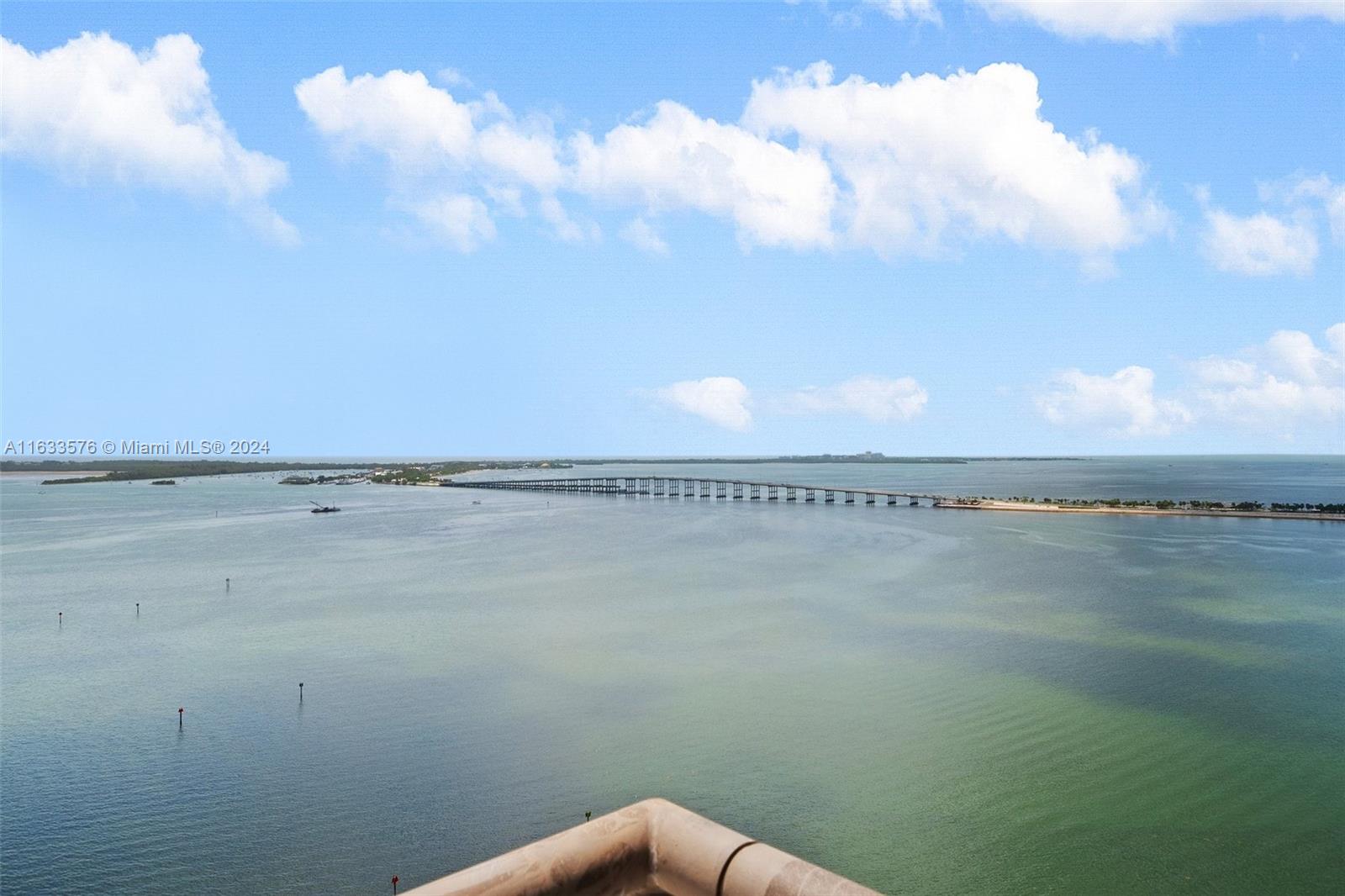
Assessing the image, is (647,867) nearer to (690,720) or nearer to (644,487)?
(690,720)

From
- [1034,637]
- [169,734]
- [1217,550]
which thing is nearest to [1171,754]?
[1034,637]

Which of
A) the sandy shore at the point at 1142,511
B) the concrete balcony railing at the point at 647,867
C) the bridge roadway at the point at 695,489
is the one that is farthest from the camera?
the bridge roadway at the point at 695,489

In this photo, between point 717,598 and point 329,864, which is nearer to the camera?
point 329,864

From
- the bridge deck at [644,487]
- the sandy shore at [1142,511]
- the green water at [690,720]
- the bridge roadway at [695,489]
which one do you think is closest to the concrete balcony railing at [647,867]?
the green water at [690,720]

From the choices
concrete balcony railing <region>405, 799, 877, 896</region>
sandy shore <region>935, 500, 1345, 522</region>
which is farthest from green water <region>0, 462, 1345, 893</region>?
sandy shore <region>935, 500, 1345, 522</region>

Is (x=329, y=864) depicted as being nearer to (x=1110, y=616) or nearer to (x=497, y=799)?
(x=497, y=799)

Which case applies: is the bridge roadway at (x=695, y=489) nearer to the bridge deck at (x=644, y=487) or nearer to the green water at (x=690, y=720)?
the bridge deck at (x=644, y=487)

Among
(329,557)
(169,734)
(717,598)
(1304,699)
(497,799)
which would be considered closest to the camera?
(497,799)

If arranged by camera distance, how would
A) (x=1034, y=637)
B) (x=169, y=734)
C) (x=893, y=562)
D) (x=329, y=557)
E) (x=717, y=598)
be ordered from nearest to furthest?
(x=169, y=734) → (x=1034, y=637) → (x=717, y=598) → (x=893, y=562) → (x=329, y=557)
